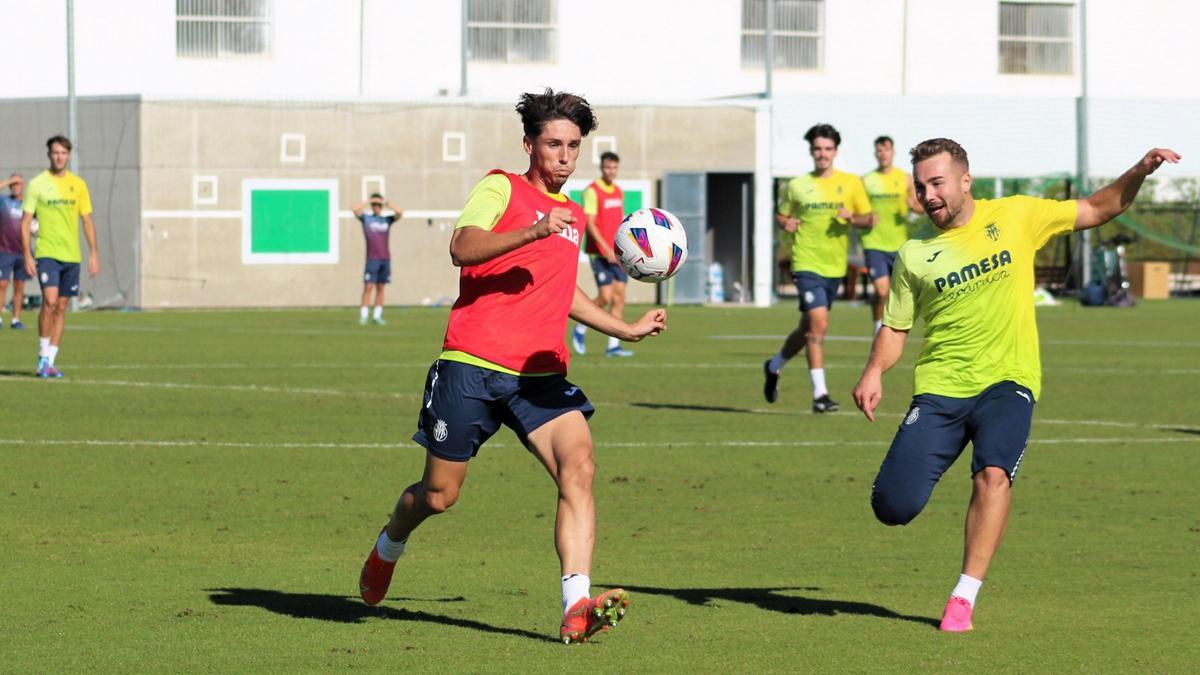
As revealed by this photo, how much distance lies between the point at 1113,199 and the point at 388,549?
3.23 metres

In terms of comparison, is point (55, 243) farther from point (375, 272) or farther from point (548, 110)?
point (548, 110)

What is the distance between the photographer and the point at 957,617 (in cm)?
833

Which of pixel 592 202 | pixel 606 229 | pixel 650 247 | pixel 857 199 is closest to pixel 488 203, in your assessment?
pixel 650 247

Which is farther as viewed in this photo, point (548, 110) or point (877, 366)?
point (877, 366)

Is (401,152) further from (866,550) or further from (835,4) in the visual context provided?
(866,550)

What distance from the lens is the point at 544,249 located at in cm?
841

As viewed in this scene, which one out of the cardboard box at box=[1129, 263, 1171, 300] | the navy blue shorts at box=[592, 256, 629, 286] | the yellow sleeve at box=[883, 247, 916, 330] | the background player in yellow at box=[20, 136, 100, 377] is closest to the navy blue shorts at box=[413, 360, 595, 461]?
the yellow sleeve at box=[883, 247, 916, 330]

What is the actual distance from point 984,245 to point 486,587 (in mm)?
2611

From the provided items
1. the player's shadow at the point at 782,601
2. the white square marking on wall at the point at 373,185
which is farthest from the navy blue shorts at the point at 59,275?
the white square marking on wall at the point at 373,185

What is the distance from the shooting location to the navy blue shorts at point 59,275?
71.5 ft

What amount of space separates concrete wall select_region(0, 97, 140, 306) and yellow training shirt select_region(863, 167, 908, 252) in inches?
929

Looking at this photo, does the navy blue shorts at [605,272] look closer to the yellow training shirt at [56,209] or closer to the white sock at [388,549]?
the yellow training shirt at [56,209]

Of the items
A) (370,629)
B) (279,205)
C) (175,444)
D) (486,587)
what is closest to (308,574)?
(486,587)

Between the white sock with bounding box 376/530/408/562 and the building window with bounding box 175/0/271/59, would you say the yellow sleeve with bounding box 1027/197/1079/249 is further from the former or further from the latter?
the building window with bounding box 175/0/271/59
